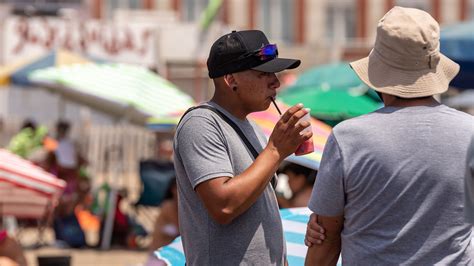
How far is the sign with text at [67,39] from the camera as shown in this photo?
30.3 m

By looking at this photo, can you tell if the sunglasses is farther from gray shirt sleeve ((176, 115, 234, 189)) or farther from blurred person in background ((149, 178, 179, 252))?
blurred person in background ((149, 178, 179, 252))

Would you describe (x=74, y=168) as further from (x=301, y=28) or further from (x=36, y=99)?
(x=301, y=28)

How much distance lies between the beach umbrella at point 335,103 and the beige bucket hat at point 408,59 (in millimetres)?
7500

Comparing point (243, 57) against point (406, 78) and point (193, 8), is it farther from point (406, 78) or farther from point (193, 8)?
point (193, 8)

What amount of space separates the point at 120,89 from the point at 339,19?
1184 inches

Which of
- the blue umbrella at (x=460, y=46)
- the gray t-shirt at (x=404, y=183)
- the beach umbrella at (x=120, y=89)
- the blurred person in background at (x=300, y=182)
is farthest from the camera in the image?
the beach umbrella at (x=120, y=89)

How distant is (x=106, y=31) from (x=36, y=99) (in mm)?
9501

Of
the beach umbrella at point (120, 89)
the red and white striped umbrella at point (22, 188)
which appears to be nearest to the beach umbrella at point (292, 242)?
the red and white striped umbrella at point (22, 188)

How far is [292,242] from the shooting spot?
4.83m

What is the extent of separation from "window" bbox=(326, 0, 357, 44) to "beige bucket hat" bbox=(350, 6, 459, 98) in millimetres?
40224

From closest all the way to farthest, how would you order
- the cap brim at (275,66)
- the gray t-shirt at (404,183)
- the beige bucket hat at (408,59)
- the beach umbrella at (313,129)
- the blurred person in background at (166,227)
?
the gray t-shirt at (404,183), the beige bucket hat at (408,59), the cap brim at (275,66), the beach umbrella at (313,129), the blurred person in background at (166,227)

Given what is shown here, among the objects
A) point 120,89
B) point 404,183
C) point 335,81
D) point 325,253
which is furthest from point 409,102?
point 120,89

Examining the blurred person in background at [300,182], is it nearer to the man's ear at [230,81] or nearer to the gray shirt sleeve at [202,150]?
the man's ear at [230,81]

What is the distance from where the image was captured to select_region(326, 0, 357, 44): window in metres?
43.8
